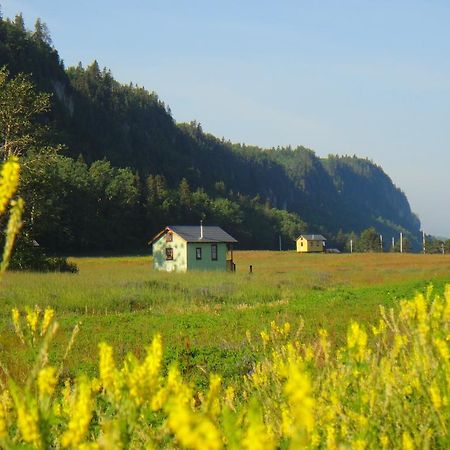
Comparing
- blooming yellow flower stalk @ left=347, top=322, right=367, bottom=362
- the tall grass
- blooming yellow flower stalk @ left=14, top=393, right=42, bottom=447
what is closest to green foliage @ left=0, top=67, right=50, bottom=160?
the tall grass

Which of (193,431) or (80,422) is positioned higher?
(193,431)

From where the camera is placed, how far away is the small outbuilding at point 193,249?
159ft

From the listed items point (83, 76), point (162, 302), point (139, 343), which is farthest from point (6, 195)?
point (83, 76)

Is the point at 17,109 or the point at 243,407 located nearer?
the point at 243,407

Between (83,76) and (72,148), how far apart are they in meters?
42.5

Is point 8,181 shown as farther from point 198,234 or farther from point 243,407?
point 198,234

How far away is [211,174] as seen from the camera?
612 feet

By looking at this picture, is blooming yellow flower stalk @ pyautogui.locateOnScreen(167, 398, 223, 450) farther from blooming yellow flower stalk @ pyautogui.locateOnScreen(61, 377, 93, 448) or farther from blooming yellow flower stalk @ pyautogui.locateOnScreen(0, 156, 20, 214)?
blooming yellow flower stalk @ pyautogui.locateOnScreen(0, 156, 20, 214)

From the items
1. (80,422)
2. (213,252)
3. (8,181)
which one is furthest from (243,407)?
(213,252)

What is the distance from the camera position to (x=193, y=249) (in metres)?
48.8

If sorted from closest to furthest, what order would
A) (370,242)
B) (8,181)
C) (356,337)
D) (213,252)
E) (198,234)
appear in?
(8,181) < (356,337) < (213,252) < (198,234) < (370,242)

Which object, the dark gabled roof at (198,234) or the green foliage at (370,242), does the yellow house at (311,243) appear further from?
the dark gabled roof at (198,234)

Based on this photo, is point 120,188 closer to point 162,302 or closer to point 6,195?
A: point 162,302

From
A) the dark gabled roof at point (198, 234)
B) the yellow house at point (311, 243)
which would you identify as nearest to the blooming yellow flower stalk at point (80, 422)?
the dark gabled roof at point (198, 234)
